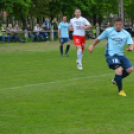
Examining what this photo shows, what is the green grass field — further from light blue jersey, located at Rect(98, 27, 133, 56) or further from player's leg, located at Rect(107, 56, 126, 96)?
light blue jersey, located at Rect(98, 27, 133, 56)

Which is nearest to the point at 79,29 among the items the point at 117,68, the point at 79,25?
the point at 79,25

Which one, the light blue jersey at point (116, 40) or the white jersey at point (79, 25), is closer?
the light blue jersey at point (116, 40)

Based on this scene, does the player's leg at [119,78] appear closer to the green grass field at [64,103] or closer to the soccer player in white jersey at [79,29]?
the green grass field at [64,103]

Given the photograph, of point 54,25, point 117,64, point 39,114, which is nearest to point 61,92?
point 117,64

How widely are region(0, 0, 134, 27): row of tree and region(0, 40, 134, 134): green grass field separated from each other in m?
20.7

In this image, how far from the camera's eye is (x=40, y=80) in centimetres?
982

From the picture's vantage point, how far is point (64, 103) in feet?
22.4

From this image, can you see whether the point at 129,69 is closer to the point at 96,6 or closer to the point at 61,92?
the point at 61,92

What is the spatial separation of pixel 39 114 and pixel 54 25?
24437 mm

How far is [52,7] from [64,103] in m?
32.2

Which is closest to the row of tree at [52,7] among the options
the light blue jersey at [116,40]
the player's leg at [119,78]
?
the light blue jersey at [116,40]

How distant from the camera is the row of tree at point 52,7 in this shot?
31516mm

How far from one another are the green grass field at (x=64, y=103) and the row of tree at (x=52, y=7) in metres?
20.7

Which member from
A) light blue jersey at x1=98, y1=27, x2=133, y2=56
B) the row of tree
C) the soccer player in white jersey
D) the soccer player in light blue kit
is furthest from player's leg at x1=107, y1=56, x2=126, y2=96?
the row of tree
